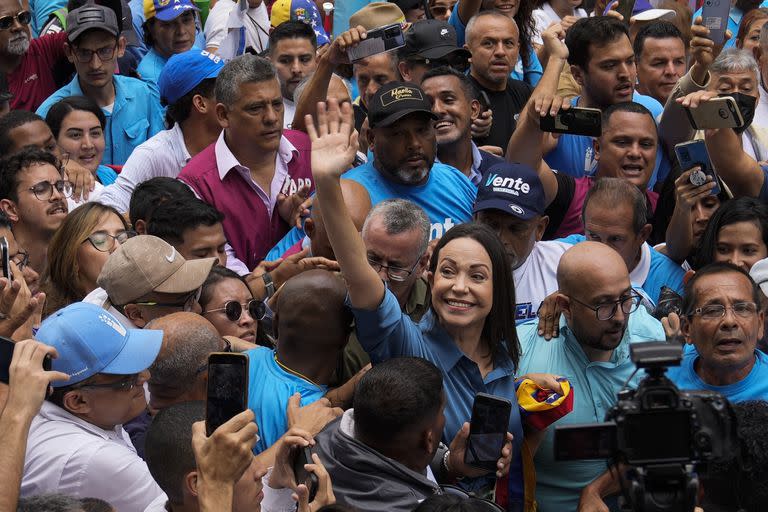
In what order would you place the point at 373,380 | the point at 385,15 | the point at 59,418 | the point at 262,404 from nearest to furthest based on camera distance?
the point at 373,380 < the point at 59,418 < the point at 262,404 < the point at 385,15

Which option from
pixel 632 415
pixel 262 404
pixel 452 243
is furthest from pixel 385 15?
pixel 632 415

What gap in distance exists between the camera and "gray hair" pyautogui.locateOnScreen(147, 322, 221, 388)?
164 inches

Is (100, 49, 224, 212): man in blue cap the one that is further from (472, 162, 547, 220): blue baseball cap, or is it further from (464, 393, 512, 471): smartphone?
(464, 393, 512, 471): smartphone

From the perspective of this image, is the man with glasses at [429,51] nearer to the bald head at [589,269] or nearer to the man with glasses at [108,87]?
the man with glasses at [108,87]

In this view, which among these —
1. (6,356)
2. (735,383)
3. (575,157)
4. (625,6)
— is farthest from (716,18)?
(6,356)

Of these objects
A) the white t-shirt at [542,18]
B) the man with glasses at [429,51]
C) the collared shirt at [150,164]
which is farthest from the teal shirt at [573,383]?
the white t-shirt at [542,18]

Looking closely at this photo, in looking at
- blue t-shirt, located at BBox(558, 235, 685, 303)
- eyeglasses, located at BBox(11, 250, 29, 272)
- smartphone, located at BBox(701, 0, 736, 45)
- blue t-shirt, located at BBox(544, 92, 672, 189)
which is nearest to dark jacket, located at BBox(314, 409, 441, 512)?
eyeglasses, located at BBox(11, 250, 29, 272)

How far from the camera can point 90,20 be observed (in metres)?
7.25

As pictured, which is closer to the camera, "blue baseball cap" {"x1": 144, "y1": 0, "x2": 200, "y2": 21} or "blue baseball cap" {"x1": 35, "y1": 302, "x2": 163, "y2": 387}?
"blue baseball cap" {"x1": 35, "y1": 302, "x2": 163, "y2": 387}

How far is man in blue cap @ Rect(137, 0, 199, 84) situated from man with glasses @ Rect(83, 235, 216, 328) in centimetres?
400

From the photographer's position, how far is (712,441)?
2707 millimetres

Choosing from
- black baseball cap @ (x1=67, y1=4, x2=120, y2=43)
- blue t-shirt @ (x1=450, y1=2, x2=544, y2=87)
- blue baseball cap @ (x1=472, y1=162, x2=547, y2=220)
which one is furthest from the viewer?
blue t-shirt @ (x1=450, y1=2, x2=544, y2=87)

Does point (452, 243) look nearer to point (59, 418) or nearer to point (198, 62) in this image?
point (59, 418)

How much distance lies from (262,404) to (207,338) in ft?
1.00
